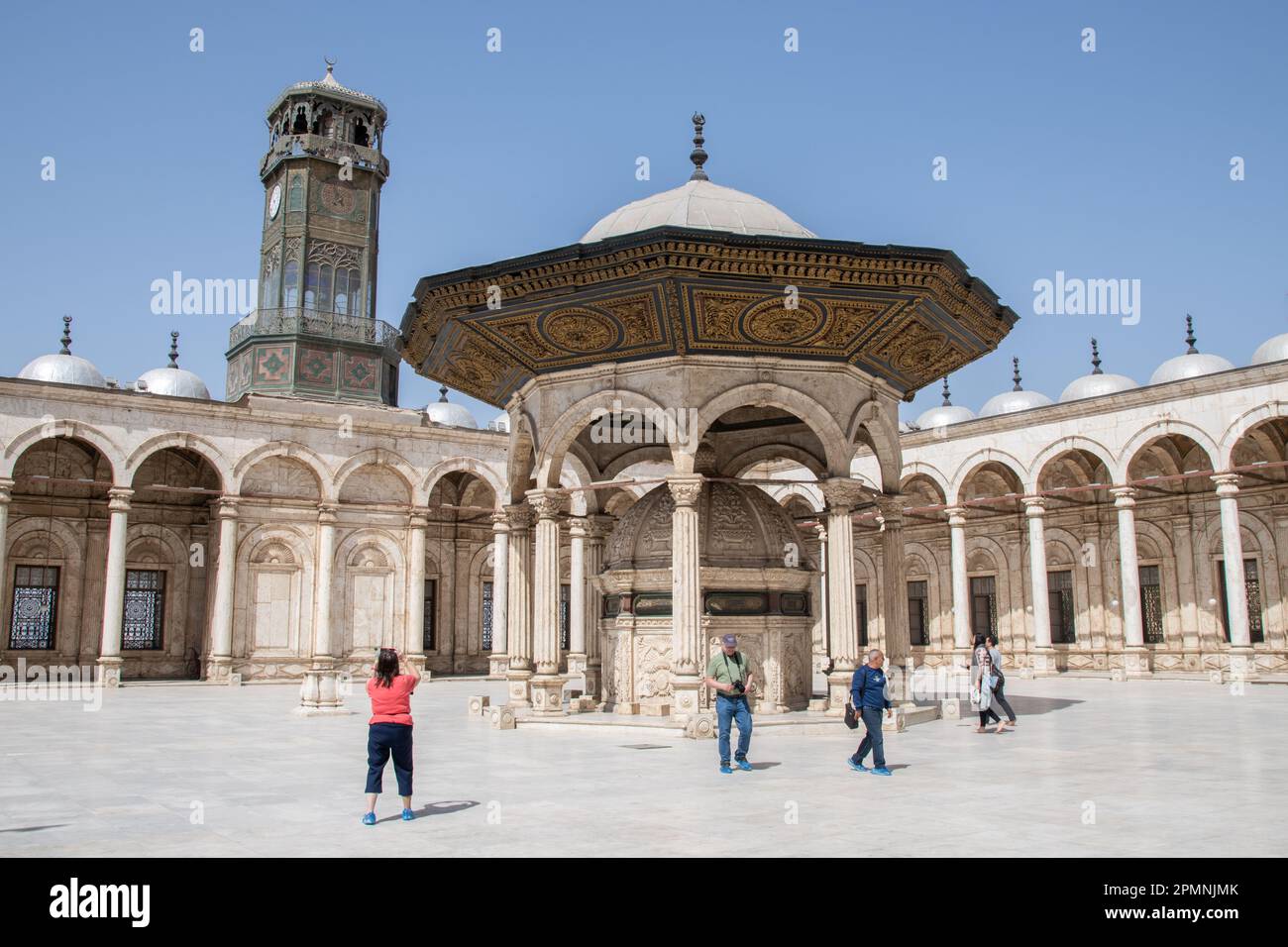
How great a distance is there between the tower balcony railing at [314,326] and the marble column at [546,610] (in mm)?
17105

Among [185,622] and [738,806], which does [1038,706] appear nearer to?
[738,806]

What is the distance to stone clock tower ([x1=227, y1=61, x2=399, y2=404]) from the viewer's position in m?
28.1

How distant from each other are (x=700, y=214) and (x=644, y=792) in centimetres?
730

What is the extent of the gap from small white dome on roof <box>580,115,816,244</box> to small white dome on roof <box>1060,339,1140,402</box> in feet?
69.5

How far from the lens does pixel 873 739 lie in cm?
797

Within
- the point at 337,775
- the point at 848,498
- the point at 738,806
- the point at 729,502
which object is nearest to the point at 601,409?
the point at 729,502

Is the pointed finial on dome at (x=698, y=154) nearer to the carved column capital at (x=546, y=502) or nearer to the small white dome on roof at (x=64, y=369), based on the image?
the carved column capital at (x=546, y=502)

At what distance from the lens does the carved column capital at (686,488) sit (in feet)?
36.0

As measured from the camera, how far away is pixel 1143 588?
2750 cm

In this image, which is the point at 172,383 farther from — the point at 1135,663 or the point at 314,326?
the point at 1135,663

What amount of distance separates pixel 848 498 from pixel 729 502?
5.04 ft

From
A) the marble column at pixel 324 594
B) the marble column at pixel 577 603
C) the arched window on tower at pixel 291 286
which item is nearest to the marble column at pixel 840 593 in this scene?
the marble column at pixel 577 603

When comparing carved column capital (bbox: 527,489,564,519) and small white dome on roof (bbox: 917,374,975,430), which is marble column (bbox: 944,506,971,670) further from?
carved column capital (bbox: 527,489,564,519)

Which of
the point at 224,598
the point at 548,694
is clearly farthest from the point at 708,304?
the point at 224,598
